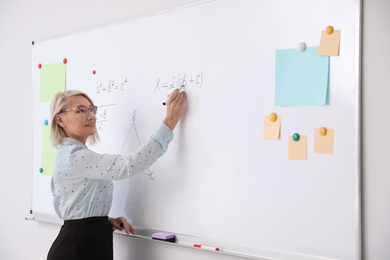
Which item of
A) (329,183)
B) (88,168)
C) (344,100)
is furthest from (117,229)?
(344,100)

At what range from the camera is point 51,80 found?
6.89 ft

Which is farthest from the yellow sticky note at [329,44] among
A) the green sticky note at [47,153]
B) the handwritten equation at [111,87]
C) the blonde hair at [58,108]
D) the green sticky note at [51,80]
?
the green sticky note at [47,153]

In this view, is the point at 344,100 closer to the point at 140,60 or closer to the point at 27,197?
the point at 140,60

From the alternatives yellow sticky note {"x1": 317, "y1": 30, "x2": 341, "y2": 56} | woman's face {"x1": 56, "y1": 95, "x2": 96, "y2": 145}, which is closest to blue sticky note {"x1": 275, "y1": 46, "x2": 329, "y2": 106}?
yellow sticky note {"x1": 317, "y1": 30, "x2": 341, "y2": 56}

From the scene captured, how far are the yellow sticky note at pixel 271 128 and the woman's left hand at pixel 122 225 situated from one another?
71cm

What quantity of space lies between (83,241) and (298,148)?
90 centimetres

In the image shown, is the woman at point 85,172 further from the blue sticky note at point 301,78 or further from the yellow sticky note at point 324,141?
the yellow sticky note at point 324,141

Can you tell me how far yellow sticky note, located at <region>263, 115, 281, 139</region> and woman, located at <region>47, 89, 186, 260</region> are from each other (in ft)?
1.18

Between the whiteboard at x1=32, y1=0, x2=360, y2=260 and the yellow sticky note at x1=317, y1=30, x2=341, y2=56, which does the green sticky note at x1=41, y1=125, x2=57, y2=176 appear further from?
the yellow sticky note at x1=317, y1=30, x2=341, y2=56

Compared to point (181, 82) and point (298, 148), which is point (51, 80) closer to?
point (181, 82)

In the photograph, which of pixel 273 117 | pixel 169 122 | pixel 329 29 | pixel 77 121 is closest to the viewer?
pixel 329 29

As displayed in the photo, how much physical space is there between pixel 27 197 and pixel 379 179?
1.82m

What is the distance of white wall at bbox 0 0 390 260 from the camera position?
1.19 meters

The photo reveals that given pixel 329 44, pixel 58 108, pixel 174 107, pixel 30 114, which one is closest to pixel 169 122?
pixel 174 107
